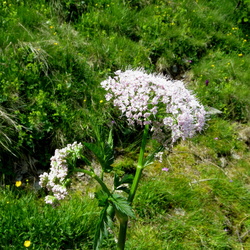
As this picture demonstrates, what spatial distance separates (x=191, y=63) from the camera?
5418 millimetres

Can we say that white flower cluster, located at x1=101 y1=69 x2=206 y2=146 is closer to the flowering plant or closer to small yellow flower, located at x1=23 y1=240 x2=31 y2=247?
the flowering plant

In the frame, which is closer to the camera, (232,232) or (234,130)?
(232,232)

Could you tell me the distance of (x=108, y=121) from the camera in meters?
3.66

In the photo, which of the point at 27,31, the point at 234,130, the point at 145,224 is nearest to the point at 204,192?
the point at 145,224

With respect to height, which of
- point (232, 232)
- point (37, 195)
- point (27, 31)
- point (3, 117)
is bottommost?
point (37, 195)

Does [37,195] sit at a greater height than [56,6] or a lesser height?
lesser

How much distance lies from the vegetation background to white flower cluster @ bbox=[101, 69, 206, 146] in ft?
4.51

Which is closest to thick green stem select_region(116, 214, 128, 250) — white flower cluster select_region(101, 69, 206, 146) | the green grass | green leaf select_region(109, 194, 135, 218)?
green leaf select_region(109, 194, 135, 218)

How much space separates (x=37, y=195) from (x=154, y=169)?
147 centimetres

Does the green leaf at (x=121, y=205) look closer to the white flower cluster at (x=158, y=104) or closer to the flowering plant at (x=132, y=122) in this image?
the flowering plant at (x=132, y=122)

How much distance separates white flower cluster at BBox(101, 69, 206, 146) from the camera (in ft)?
5.42

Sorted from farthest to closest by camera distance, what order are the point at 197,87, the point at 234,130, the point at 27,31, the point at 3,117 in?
the point at 197,87, the point at 234,130, the point at 27,31, the point at 3,117

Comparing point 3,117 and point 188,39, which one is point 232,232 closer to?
point 3,117

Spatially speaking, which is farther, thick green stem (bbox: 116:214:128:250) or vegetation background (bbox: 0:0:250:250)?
vegetation background (bbox: 0:0:250:250)
